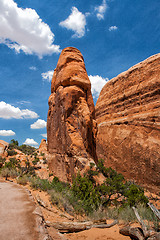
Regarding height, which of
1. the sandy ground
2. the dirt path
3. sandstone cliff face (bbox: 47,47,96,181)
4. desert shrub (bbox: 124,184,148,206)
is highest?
sandstone cliff face (bbox: 47,47,96,181)

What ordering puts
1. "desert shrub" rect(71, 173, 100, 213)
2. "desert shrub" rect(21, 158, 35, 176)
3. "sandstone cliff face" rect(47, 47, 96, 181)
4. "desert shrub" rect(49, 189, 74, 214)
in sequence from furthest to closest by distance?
"desert shrub" rect(21, 158, 35, 176) → "sandstone cliff face" rect(47, 47, 96, 181) → "desert shrub" rect(71, 173, 100, 213) → "desert shrub" rect(49, 189, 74, 214)

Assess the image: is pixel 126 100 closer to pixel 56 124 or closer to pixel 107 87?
pixel 107 87

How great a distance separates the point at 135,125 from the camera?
20.5m

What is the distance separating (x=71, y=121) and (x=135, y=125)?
477 inches

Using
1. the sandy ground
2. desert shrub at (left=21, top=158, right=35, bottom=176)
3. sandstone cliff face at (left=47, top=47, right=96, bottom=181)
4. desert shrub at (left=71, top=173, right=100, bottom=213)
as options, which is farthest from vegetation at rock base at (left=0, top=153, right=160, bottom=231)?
desert shrub at (left=21, top=158, right=35, bottom=176)

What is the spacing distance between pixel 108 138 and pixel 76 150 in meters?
14.2

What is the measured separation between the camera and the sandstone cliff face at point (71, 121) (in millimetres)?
11156

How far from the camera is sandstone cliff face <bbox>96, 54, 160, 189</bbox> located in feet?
57.7

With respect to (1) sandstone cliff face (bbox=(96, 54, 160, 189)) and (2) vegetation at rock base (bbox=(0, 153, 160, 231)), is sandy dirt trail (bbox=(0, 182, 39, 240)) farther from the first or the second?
(1) sandstone cliff face (bbox=(96, 54, 160, 189))

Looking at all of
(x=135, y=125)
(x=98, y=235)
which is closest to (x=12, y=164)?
(x=98, y=235)

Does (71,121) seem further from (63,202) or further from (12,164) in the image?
(12,164)

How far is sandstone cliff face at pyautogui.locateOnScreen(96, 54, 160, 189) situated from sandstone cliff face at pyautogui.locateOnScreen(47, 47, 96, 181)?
8459 mm

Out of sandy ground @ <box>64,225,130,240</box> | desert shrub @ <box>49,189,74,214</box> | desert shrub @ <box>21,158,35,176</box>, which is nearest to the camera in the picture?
sandy ground @ <box>64,225,130,240</box>

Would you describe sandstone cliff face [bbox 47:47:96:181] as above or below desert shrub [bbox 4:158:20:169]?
above
